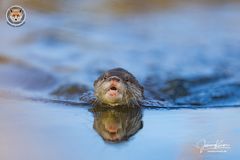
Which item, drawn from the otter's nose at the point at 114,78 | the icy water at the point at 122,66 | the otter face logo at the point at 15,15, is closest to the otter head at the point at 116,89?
the otter's nose at the point at 114,78

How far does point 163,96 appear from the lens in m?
5.93

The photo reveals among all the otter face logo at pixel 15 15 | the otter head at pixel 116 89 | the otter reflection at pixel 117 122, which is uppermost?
the otter face logo at pixel 15 15

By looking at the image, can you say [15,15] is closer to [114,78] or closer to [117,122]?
[114,78]

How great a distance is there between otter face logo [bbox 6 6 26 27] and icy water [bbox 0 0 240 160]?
0.15 ft

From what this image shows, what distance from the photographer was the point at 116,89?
202 inches

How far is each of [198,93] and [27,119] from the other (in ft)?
6.67

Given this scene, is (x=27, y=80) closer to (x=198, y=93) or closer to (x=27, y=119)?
(x=198, y=93)

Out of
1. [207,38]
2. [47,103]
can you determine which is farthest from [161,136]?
[207,38]

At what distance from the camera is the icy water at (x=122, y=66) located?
12.5ft

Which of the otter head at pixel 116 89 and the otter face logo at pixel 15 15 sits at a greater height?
the otter face logo at pixel 15 15

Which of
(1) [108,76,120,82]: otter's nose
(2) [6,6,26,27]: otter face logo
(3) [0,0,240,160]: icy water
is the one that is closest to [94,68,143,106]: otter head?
(1) [108,76,120,82]: otter's nose

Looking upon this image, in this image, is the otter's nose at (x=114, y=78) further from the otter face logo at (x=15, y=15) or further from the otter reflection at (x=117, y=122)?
the otter face logo at (x=15, y=15)

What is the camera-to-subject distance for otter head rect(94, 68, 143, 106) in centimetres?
509

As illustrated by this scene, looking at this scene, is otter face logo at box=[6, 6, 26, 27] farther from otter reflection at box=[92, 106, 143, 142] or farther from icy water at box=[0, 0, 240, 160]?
otter reflection at box=[92, 106, 143, 142]
